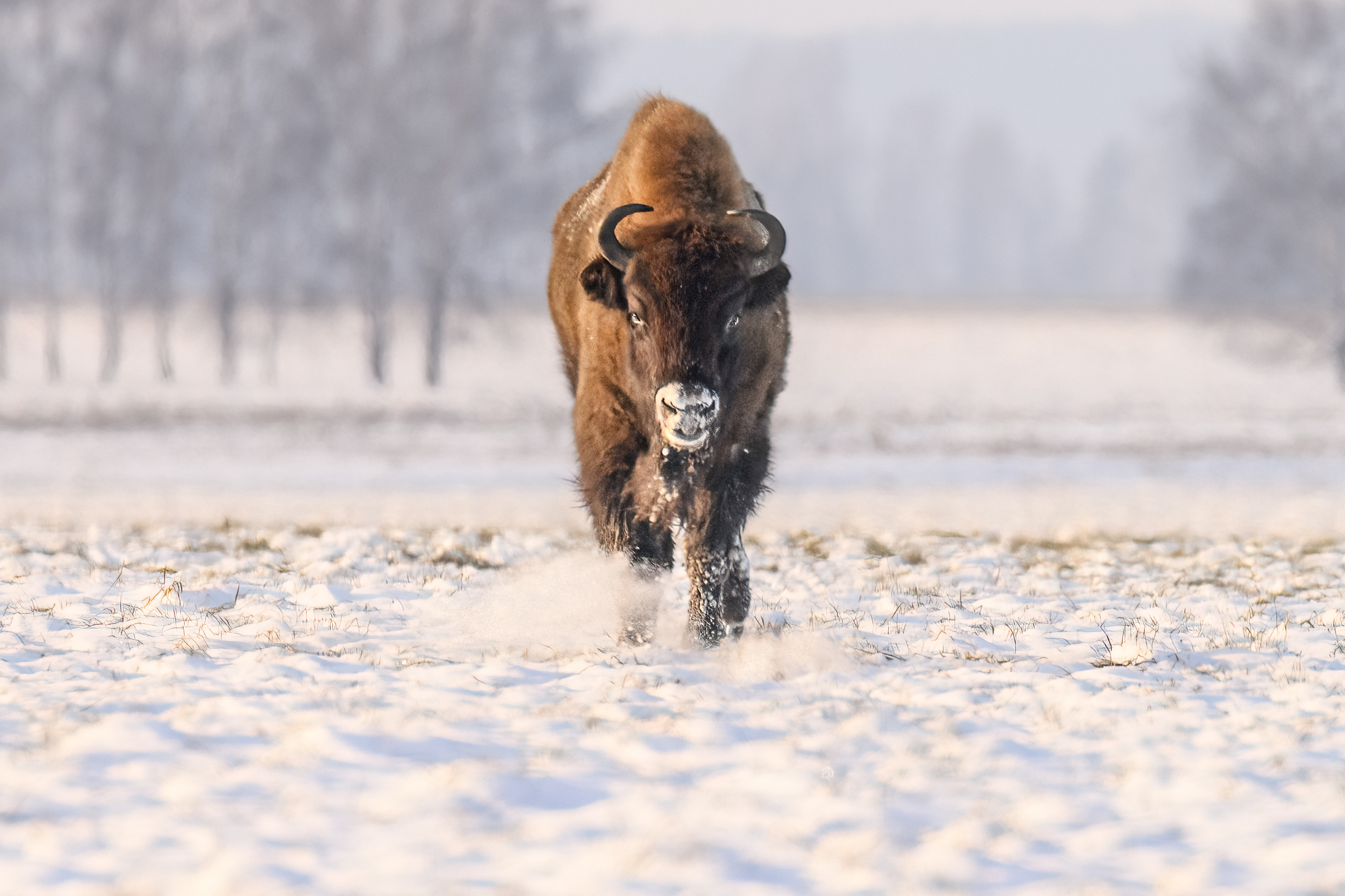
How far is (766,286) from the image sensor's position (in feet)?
17.9

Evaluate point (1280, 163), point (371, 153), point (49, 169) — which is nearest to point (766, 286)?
point (371, 153)

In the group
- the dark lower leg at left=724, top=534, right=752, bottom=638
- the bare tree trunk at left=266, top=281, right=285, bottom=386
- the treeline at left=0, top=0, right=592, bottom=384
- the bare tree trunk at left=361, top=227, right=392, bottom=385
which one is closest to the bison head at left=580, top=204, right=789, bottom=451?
the dark lower leg at left=724, top=534, right=752, bottom=638

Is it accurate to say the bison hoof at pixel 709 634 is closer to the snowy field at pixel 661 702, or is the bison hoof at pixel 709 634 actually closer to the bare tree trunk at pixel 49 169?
the snowy field at pixel 661 702

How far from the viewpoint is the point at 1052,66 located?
16362cm

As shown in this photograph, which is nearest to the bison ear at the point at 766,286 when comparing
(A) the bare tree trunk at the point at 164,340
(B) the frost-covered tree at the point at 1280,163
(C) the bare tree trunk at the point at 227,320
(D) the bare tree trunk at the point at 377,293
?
(D) the bare tree trunk at the point at 377,293

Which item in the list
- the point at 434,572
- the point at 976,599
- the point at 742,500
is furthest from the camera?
the point at 434,572

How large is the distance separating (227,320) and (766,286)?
25.3 meters

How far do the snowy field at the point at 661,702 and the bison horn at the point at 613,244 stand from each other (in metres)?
1.45

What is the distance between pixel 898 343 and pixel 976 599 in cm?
3208

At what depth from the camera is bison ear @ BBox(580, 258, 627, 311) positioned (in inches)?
212

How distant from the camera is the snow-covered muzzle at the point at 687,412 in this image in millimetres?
4816

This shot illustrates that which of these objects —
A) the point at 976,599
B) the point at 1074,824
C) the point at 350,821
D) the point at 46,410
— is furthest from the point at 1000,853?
the point at 46,410

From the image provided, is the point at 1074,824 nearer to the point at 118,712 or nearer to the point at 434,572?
the point at 118,712

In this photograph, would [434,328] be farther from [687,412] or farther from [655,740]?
[655,740]
